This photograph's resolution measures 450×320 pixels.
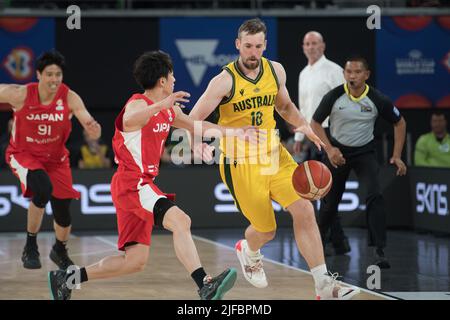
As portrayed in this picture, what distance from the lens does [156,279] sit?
8.91 meters

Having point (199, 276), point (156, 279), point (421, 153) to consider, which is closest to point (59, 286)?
point (199, 276)

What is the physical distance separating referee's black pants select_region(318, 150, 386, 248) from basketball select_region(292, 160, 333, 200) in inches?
99.3

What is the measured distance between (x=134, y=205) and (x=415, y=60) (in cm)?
1032

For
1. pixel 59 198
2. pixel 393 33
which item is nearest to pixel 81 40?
pixel 393 33

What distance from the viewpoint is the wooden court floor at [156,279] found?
793 cm

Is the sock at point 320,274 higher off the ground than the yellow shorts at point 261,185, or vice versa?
the yellow shorts at point 261,185

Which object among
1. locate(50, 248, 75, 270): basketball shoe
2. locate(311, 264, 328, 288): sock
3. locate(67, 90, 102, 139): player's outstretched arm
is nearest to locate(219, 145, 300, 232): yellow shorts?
locate(311, 264, 328, 288): sock

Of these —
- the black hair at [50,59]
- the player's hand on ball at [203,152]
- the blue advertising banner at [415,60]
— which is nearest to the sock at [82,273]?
the player's hand on ball at [203,152]

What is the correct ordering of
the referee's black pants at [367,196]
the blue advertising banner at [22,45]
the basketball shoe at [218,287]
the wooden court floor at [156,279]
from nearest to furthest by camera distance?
the basketball shoe at [218,287] < the wooden court floor at [156,279] < the referee's black pants at [367,196] < the blue advertising banner at [22,45]

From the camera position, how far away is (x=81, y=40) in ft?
51.5

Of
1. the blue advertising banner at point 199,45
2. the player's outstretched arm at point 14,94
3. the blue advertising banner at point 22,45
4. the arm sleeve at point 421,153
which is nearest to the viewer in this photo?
the player's outstretched arm at point 14,94

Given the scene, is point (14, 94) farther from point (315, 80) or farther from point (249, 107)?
point (315, 80)

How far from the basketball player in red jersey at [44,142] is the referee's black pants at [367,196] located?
2652mm

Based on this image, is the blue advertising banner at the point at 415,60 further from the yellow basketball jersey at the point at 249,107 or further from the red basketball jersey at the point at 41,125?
the yellow basketball jersey at the point at 249,107
